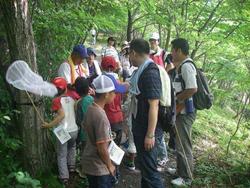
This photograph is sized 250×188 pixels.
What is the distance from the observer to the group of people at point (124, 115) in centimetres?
372

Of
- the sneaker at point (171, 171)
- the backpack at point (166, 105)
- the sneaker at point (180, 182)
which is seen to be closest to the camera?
the backpack at point (166, 105)

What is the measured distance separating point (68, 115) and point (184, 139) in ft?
5.98

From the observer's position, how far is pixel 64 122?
4891mm

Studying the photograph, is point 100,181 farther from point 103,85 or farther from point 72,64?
point 72,64

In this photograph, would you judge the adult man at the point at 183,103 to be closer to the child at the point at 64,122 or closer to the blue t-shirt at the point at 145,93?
the blue t-shirt at the point at 145,93

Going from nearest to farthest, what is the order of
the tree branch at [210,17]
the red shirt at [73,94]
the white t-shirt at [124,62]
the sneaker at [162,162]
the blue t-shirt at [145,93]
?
the blue t-shirt at [145,93] → the red shirt at [73,94] → the sneaker at [162,162] → the tree branch at [210,17] → the white t-shirt at [124,62]

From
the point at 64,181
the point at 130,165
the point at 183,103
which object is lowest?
the point at 130,165

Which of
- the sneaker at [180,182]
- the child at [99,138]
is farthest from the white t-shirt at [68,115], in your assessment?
the sneaker at [180,182]

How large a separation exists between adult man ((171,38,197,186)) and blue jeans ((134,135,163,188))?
113cm

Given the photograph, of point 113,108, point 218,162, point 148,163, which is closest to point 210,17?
point 218,162

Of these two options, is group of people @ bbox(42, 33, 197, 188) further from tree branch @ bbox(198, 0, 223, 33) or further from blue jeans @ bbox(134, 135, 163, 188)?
tree branch @ bbox(198, 0, 223, 33)

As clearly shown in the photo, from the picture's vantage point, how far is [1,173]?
175 inches

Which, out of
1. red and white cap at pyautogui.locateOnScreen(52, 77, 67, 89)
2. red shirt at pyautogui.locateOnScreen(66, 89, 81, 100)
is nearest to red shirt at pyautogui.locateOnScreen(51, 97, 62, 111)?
red and white cap at pyautogui.locateOnScreen(52, 77, 67, 89)

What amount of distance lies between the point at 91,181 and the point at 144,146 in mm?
761
